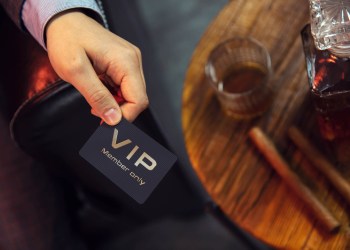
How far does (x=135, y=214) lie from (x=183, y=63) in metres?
0.51

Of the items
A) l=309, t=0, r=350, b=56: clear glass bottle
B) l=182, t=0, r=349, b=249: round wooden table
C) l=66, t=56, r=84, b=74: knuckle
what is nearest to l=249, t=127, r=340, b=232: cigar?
l=182, t=0, r=349, b=249: round wooden table

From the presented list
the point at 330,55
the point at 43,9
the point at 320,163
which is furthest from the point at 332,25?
the point at 43,9

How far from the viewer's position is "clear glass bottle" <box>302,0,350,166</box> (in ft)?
1.83

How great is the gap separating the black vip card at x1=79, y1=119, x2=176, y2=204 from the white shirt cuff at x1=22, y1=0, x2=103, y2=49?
0.60 feet

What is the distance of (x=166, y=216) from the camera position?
0.92 metres

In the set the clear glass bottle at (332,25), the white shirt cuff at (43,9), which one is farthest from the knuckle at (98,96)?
the clear glass bottle at (332,25)

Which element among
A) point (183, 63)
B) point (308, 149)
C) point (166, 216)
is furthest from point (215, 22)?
point (183, 63)

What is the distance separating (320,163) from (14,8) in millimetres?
453

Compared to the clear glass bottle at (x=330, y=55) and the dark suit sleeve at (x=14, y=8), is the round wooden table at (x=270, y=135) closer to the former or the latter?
the clear glass bottle at (x=330, y=55)

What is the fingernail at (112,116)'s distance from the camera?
49cm

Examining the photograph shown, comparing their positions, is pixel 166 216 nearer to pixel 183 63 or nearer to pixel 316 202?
pixel 316 202

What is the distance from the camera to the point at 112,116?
50cm

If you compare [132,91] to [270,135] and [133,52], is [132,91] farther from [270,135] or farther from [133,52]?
[270,135]

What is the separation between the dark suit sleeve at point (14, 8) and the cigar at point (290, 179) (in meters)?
0.35
